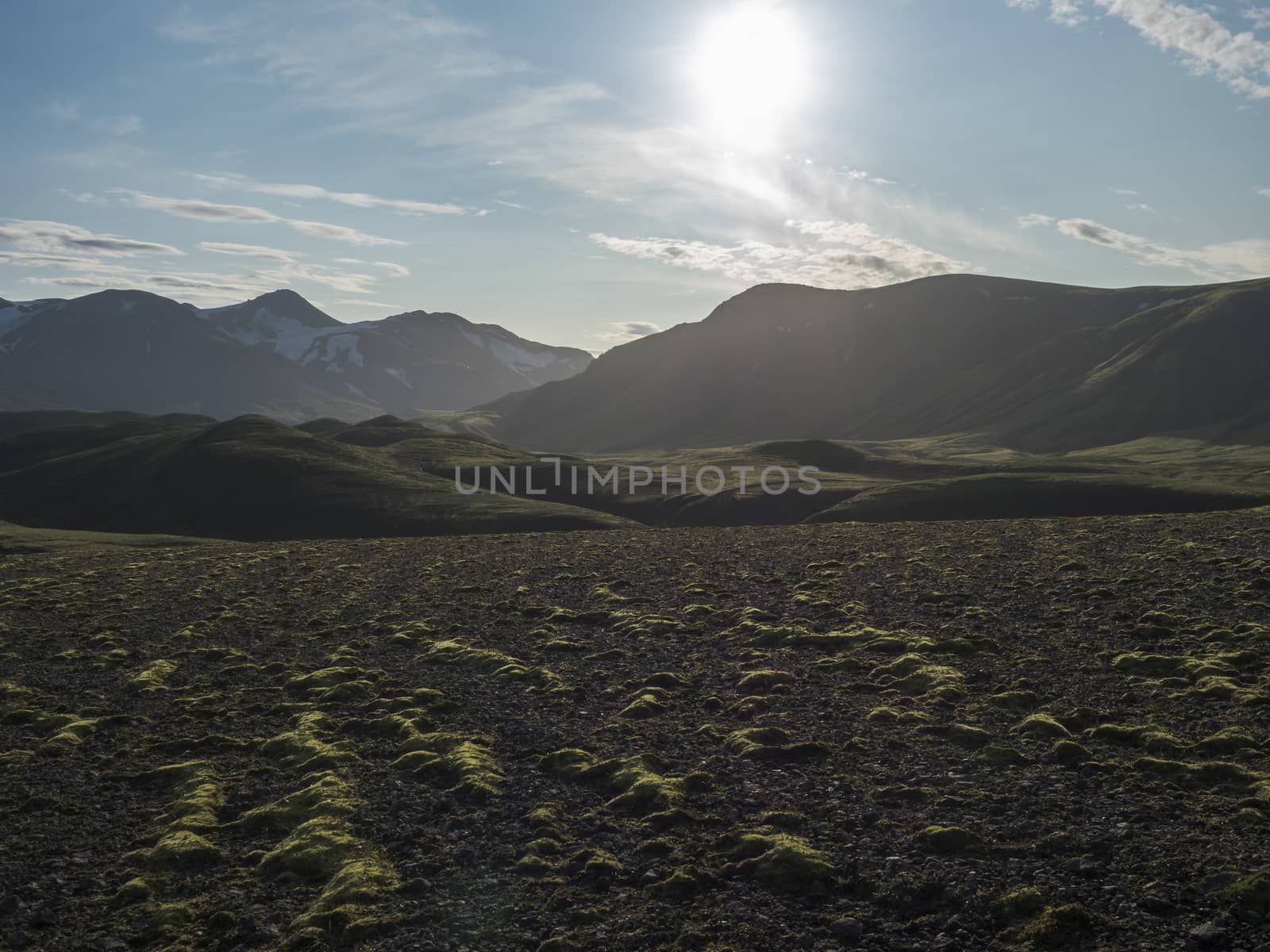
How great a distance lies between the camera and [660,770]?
23375 mm

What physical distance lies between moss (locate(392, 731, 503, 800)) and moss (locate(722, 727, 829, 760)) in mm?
6552

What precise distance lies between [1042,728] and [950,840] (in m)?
7.84

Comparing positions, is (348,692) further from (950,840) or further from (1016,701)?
(1016,701)

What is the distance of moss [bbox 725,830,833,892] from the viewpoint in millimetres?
17266

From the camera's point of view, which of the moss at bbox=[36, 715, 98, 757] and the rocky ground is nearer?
the rocky ground

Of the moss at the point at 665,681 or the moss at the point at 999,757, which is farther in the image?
the moss at the point at 665,681

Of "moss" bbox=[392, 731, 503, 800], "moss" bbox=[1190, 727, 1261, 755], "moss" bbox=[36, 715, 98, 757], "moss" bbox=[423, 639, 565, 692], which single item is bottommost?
"moss" bbox=[36, 715, 98, 757]

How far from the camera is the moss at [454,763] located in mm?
22750

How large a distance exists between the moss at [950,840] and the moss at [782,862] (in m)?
2.23

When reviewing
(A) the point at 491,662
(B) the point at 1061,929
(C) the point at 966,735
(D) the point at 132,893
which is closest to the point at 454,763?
(D) the point at 132,893

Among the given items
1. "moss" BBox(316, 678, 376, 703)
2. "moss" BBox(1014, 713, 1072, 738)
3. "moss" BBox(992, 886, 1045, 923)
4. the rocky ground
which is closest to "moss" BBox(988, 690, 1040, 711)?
the rocky ground

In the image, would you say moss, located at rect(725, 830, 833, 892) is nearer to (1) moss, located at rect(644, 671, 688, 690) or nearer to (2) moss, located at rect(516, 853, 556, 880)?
(2) moss, located at rect(516, 853, 556, 880)

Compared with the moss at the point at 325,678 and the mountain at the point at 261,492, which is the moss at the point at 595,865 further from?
the mountain at the point at 261,492

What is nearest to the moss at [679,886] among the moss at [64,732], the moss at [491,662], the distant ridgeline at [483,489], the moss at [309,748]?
the moss at [309,748]
